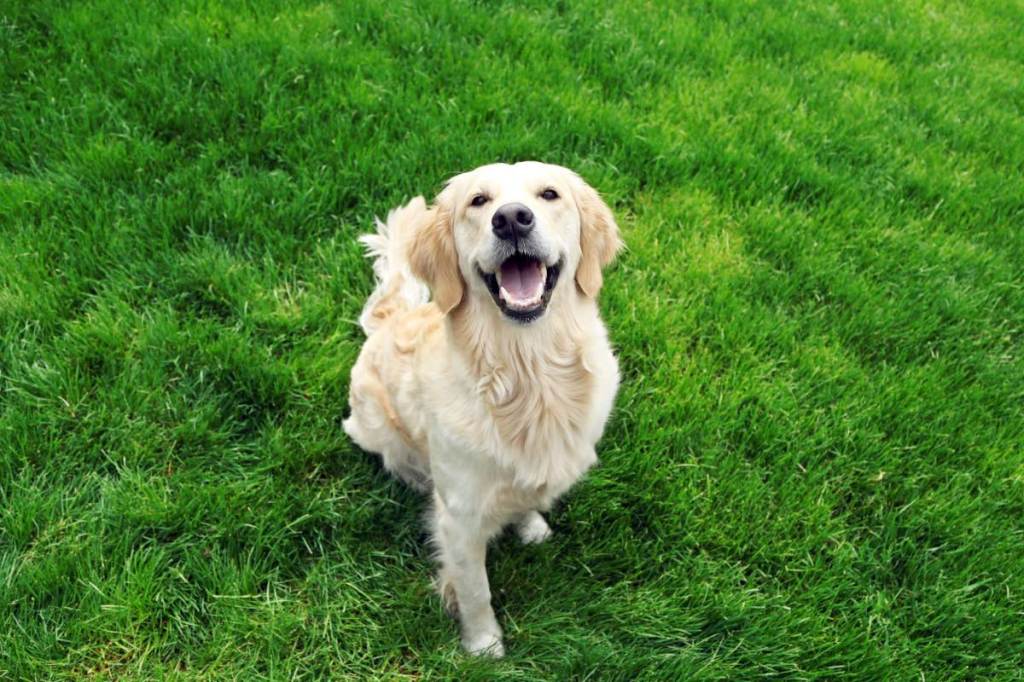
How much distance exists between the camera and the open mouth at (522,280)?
214cm

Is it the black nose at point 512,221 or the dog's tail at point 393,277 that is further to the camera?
the dog's tail at point 393,277

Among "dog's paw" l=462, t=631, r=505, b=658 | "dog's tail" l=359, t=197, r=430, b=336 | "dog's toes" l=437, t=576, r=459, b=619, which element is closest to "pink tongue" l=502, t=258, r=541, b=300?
"dog's tail" l=359, t=197, r=430, b=336

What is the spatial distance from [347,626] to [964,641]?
2060mm

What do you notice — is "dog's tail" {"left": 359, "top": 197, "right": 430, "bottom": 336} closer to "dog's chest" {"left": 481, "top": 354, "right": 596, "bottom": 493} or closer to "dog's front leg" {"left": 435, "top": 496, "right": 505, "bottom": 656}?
"dog's chest" {"left": 481, "top": 354, "right": 596, "bottom": 493}

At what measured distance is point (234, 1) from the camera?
436cm

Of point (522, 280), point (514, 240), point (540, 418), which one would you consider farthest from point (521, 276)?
point (540, 418)

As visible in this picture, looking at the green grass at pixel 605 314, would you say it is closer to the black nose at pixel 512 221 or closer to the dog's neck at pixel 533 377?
the dog's neck at pixel 533 377

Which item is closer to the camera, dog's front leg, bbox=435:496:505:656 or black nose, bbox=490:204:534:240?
black nose, bbox=490:204:534:240

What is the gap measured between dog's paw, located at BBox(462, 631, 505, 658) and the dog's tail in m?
1.23

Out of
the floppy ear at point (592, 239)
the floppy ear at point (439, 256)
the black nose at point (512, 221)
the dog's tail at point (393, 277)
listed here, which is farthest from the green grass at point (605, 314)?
the black nose at point (512, 221)

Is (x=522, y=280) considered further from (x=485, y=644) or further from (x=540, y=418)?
(x=485, y=644)

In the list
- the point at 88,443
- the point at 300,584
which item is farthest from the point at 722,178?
the point at 88,443

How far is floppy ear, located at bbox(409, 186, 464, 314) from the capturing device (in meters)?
2.26

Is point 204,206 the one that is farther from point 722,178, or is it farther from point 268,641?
point 722,178
